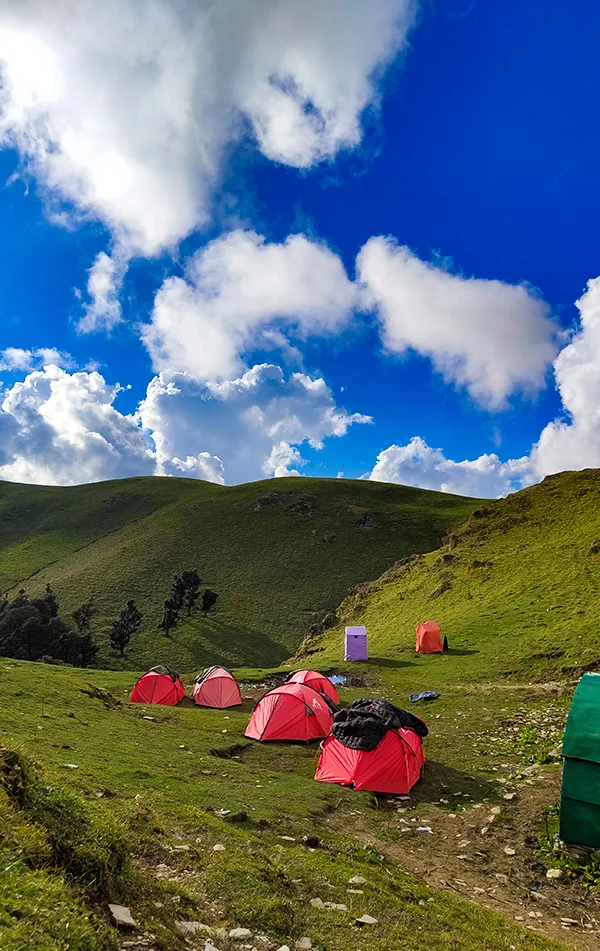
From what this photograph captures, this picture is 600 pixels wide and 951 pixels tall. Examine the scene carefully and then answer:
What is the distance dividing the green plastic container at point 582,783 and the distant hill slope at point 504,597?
1952 cm

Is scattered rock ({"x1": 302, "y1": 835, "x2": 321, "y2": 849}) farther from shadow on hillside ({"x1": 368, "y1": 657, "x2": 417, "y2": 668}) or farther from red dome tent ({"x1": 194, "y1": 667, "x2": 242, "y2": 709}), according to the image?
shadow on hillside ({"x1": 368, "y1": 657, "x2": 417, "y2": 668})

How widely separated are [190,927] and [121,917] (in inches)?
43.5

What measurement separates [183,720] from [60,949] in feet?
71.7

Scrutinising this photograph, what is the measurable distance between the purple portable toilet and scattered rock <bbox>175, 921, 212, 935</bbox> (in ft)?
117

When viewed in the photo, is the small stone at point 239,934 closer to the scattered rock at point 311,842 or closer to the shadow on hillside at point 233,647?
the scattered rock at point 311,842

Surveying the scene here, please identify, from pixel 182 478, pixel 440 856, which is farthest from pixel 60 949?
pixel 182 478

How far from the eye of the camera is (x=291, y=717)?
21.2 metres

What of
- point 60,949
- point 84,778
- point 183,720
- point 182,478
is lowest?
point 183,720

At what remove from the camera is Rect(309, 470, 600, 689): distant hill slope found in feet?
110

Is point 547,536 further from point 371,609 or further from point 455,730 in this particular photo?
point 455,730

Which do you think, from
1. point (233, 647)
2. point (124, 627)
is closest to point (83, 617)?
point (124, 627)

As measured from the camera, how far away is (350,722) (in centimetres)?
1653

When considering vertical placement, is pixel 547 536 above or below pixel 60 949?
above

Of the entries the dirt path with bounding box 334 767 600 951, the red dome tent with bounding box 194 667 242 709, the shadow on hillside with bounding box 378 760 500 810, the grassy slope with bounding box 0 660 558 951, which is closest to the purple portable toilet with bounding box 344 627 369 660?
the red dome tent with bounding box 194 667 242 709
